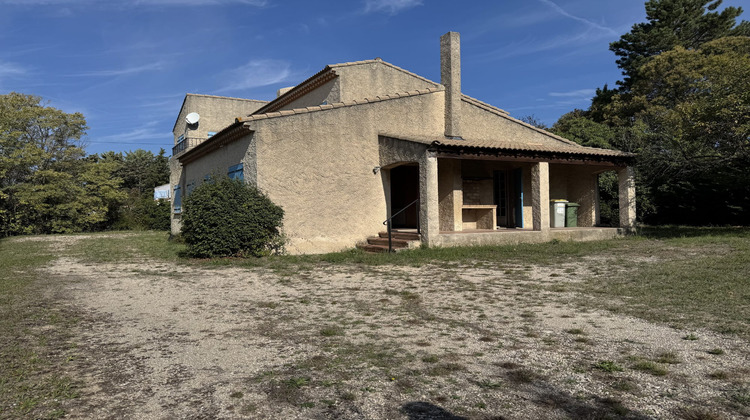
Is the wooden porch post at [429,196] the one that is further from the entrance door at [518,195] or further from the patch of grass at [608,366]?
the patch of grass at [608,366]

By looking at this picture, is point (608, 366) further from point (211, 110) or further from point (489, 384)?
point (211, 110)

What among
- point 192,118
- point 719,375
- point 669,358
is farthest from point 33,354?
point 192,118

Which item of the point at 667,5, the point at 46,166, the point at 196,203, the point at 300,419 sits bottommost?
the point at 300,419

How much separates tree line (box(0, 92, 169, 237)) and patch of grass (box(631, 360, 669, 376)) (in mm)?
31426

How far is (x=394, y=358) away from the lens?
4.05 m

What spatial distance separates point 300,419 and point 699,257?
382 inches

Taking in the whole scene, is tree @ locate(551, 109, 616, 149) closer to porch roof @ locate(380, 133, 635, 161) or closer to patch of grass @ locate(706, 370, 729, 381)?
porch roof @ locate(380, 133, 635, 161)

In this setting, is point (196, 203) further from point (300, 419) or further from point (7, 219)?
point (7, 219)

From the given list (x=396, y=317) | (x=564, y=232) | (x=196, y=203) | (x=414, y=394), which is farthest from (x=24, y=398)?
(x=564, y=232)

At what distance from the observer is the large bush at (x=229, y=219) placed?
38.1 feet

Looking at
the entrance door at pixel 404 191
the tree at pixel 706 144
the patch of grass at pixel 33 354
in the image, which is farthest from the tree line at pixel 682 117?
the patch of grass at pixel 33 354

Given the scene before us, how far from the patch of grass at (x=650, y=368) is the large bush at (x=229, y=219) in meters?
9.41

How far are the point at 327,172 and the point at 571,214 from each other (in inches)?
349

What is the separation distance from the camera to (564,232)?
14008 millimetres
